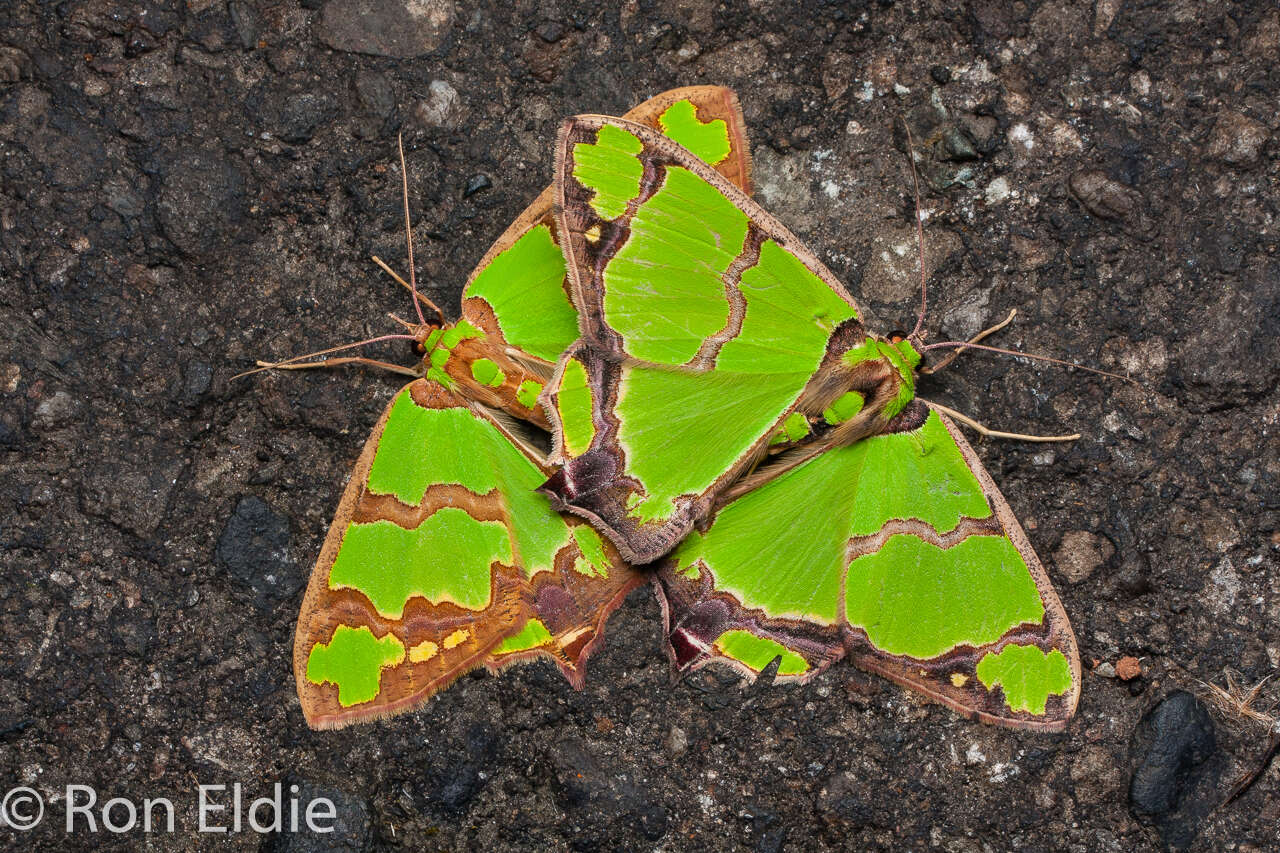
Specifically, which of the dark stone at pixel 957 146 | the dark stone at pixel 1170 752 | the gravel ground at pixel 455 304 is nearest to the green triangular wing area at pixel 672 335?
the gravel ground at pixel 455 304

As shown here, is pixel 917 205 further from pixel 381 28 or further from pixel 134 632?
pixel 134 632

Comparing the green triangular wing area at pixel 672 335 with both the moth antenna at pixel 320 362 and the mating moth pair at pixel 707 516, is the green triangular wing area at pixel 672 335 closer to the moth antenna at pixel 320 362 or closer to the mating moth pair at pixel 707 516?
the mating moth pair at pixel 707 516

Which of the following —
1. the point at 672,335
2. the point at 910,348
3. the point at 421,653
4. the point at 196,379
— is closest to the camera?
the point at 672,335

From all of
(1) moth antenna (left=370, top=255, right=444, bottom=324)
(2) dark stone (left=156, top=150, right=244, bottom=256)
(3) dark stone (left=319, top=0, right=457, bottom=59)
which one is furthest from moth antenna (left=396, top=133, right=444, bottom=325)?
(2) dark stone (left=156, top=150, right=244, bottom=256)

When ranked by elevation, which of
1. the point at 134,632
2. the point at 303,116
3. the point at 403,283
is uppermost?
the point at 303,116

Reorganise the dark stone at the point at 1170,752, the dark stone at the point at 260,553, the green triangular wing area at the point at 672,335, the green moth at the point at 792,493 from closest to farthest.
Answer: the green triangular wing area at the point at 672,335 < the green moth at the point at 792,493 < the dark stone at the point at 1170,752 < the dark stone at the point at 260,553

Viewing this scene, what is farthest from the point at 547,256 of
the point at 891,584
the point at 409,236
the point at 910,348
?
the point at 891,584

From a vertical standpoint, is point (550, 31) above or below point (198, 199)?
above

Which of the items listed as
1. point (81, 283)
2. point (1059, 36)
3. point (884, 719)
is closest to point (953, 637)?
point (884, 719)
